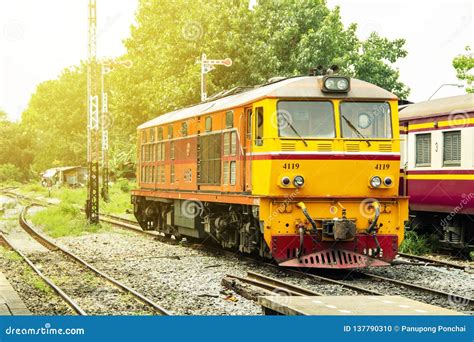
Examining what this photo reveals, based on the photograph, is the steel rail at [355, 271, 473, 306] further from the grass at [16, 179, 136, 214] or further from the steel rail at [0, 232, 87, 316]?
the grass at [16, 179, 136, 214]

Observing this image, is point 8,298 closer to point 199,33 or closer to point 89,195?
point 89,195

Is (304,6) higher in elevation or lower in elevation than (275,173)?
higher

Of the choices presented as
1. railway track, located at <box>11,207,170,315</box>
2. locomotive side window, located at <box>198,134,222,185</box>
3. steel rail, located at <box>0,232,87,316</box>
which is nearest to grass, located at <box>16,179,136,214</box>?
steel rail, located at <box>0,232,87,316</box>

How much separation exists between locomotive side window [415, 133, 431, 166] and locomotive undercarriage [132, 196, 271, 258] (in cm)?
426

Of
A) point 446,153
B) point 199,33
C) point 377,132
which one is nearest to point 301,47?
point 199,33

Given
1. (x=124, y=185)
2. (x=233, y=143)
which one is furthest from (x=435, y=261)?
(x=124, y=185)

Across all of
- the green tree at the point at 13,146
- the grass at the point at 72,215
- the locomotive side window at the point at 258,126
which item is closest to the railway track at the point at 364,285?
the locomotive side window at the point at 258,126

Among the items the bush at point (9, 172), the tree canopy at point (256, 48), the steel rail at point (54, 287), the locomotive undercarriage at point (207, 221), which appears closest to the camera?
the steel rail at point (54, 287)

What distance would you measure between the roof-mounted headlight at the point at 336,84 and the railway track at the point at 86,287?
14.7 ft

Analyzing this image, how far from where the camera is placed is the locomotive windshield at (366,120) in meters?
13.1

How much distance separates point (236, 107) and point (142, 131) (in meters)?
8.23

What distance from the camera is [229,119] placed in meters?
14.9

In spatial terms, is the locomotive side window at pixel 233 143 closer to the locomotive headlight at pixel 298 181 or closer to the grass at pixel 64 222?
the locomotive headlight at pixel 298 181

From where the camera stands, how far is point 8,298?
1084 centimetres
